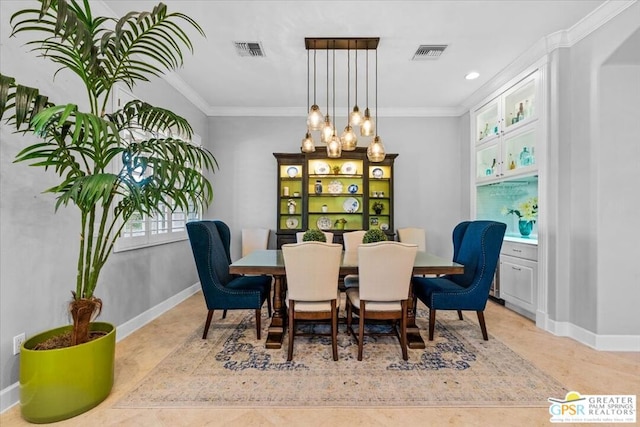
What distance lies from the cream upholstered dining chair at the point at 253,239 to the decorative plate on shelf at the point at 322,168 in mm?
1298

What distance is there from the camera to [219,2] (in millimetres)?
2654

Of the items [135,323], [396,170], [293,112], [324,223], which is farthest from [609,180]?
[135,323]

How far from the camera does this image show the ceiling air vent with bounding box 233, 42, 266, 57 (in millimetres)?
3279

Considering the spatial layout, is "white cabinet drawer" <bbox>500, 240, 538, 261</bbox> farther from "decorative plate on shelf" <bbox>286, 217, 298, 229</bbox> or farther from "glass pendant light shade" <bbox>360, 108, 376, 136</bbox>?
"decorative plate on shelf" <bbox>286, 217, 298, 229</bbox>

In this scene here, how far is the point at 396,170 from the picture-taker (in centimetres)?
544

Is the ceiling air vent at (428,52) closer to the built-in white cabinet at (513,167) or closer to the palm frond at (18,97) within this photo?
the built-in white cabinet at (513,167)

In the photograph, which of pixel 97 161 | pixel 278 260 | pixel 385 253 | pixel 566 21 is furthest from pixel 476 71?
pixel 97 161

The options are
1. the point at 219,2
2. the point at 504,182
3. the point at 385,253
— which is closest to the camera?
the point at 385,253

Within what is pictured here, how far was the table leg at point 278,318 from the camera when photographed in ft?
9.31

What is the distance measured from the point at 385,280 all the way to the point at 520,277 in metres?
2.16

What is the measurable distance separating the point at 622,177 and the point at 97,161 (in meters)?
4.04

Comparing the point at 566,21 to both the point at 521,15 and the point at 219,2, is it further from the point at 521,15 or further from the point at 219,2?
the point at 219,2

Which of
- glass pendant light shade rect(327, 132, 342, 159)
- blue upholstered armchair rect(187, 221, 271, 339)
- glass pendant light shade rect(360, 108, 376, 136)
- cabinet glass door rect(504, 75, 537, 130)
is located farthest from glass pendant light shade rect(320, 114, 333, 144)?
cabinet glass door rect(504, 75, 537, 130)

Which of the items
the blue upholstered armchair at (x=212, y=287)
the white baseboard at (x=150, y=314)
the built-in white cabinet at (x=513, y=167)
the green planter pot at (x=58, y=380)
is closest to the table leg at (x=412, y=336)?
the blue upholstered armchair at (x=212, y=287)
